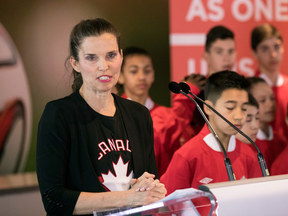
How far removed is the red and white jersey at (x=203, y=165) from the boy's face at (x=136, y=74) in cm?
68

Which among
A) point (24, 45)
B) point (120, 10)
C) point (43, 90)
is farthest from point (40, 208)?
point (120, 10)

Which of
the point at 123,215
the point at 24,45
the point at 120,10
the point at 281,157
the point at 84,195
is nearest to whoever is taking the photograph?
the point at 123,215

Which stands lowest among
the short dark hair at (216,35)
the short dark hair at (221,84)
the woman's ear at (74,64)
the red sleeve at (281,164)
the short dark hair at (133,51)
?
the red sleeve at (281,164)

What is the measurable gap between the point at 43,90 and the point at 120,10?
0.91 m

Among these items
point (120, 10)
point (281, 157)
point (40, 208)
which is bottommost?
point (40, 208)

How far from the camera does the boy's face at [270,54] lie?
324 cm

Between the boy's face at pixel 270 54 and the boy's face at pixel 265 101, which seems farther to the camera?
the boy's face at pixel 270 54

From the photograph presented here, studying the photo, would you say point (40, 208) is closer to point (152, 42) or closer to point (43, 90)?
point (43, 90)

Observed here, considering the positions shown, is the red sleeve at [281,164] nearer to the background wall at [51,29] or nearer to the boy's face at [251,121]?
the boy's face at [251,121]

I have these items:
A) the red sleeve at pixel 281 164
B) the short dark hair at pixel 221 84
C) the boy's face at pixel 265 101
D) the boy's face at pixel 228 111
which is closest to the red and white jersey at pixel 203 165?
the boy's face at pixel 228 111

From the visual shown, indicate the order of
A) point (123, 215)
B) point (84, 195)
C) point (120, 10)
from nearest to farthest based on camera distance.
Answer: point (123, 215) → point (84, 195) → point (120, 10)

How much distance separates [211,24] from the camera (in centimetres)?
305

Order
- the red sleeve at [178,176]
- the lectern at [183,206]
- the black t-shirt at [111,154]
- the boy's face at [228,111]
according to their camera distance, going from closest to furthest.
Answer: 1. the lectern at [183,206]
2. the black t-shirt at [111,154]
3. the red sleeve at [178,176]
4. the boy's face at [228,111]

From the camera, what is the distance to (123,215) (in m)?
1.03
